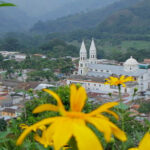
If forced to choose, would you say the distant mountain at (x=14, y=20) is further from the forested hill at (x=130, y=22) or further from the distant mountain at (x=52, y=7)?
the forested hill at (x=130, y=22)

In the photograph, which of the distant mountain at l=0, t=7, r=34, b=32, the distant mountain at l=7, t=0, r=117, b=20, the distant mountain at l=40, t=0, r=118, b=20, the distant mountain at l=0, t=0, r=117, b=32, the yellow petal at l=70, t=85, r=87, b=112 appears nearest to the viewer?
the yellow petal at l=70, t=85, r=87, b=112

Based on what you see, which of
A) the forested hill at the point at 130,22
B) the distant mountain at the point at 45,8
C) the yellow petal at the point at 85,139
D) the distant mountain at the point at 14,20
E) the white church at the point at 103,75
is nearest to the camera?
the yellow petal at the point at 85,139

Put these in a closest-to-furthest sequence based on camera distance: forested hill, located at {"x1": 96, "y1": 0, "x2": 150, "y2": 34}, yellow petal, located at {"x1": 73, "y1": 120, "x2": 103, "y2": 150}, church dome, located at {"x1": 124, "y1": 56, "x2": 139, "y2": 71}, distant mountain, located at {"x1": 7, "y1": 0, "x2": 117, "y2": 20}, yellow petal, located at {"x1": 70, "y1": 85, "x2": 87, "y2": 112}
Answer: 1. yellow petal, located at {"x1": 73, "y1": 120, "x2": 103, "y2": 150}
2. yellow petal, located at {"x1": 70, "y1": 85, "x2": 87, "y2": 112}
3. church dome, located at {"x1": 124, "y1": 56, "x2": 139, "y2": 71}
4. forested hill, located at {"x1": 96, "y1": 0, "x2": 150, "y2": 34}
5. distant mountain, located at {"x1": 7, "y1": 0, "x2": 117, "y2": 20}

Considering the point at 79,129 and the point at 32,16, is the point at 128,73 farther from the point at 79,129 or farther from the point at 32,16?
the point at 32,16

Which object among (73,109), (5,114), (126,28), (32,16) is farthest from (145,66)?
(32,16)

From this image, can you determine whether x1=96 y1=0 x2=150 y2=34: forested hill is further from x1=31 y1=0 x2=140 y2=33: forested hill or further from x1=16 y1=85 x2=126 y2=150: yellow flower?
x1=16 y1=85 x2=126 y2=150: yellow flower

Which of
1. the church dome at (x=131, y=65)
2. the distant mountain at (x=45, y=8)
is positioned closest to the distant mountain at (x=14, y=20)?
the distant mountain at (x=45, y=8)

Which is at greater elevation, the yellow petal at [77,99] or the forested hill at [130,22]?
the forested hill at [130,22]

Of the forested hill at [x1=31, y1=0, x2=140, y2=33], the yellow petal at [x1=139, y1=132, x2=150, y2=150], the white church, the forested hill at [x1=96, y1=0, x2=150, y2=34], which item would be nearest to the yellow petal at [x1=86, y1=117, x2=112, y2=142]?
the yellow petal at [x1=139, y1=132, x2=150, y2=150]
